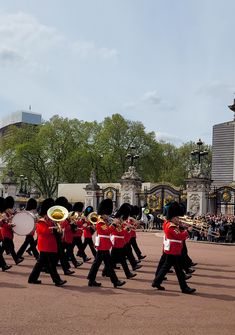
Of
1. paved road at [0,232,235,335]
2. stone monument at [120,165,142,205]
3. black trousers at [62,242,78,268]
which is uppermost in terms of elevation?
stone monument at [120,165,142,205]

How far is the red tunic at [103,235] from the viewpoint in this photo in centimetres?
954

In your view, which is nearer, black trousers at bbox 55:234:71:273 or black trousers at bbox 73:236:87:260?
black trousers at bbox 55:234:71:273

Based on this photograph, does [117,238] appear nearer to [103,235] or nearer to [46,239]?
[103,235]

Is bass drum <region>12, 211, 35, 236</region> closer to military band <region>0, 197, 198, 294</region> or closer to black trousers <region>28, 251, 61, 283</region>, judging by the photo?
military band <region>0, 197, 198, 294</region>

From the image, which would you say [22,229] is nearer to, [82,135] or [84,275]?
[84,275]

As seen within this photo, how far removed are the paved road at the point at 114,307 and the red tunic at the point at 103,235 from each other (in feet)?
2.51

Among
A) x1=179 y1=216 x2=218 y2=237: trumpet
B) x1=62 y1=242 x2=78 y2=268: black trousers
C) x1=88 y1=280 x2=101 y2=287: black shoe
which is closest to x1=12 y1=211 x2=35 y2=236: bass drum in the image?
x1=62 y1=242 x2=78 y2=268: black trousers

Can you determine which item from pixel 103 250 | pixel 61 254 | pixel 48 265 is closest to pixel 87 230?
→ pixel 61 254

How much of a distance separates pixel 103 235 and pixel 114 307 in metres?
2.31

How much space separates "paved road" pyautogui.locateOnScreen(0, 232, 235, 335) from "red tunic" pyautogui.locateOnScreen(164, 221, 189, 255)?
76 centimetres

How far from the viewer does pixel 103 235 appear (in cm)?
963

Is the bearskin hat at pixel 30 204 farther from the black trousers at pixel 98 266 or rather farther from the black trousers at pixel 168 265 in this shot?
the black trousers at pixel 168 265

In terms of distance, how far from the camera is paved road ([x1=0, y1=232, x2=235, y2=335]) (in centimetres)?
621

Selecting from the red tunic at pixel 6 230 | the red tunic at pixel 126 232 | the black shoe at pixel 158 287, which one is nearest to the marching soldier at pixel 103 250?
the black shoe at pixel 158 287
